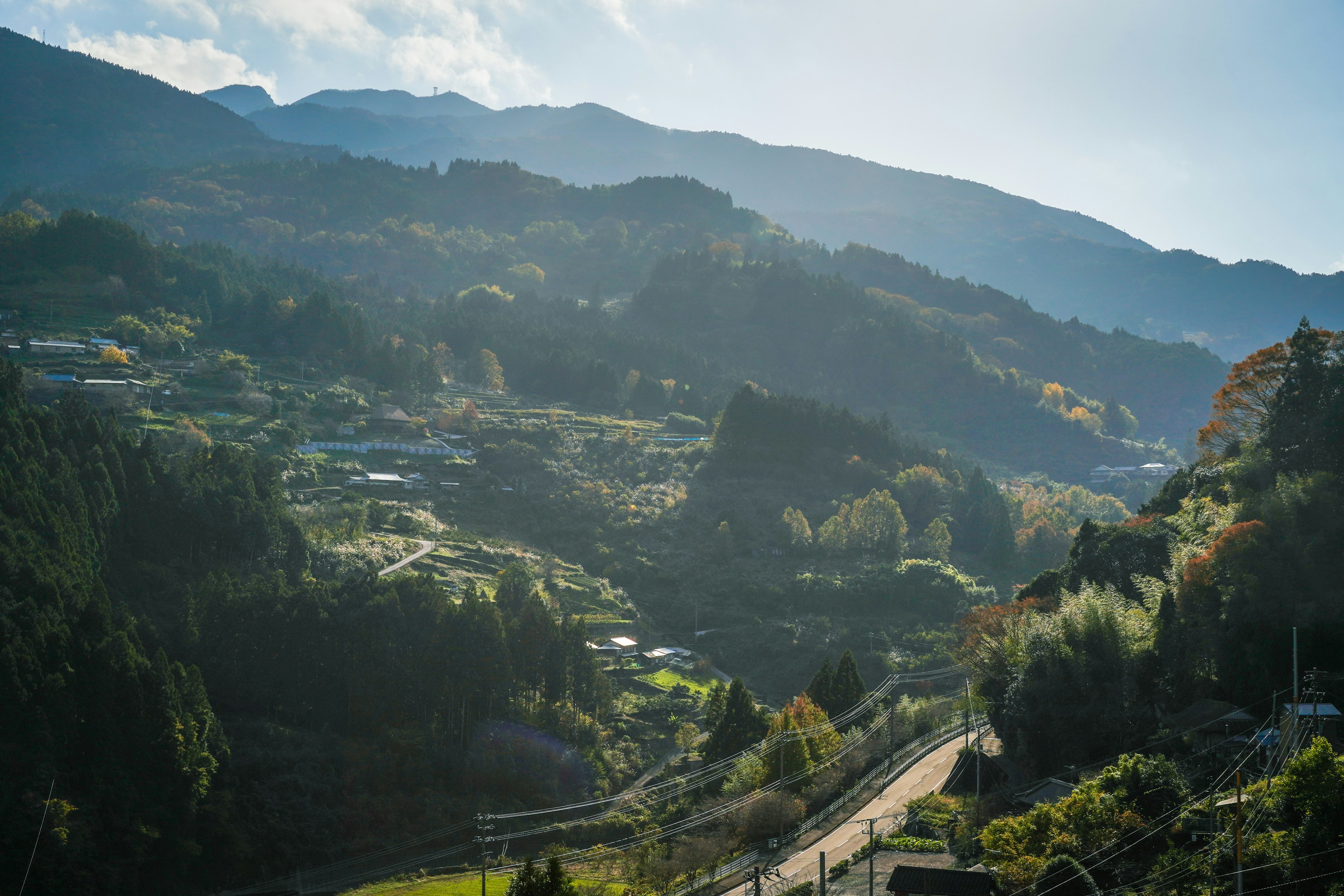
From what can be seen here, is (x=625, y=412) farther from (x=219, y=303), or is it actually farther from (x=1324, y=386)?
Result: (x=1324, y=386)

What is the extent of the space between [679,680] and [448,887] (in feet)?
111

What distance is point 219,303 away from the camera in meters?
140

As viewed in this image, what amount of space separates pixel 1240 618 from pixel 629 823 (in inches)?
1154

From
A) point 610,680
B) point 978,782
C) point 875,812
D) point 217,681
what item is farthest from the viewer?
point 610,680

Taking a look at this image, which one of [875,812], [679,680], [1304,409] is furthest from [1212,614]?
[679,680]

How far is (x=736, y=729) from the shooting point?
54.3m

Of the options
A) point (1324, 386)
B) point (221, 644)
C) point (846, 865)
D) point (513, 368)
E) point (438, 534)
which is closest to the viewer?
point (846, 865)

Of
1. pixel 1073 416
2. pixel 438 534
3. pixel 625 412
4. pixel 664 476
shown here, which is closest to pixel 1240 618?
pixel 438 534

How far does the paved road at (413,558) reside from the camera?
73269 millimetres

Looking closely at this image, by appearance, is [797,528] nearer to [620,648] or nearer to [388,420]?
[620,648]

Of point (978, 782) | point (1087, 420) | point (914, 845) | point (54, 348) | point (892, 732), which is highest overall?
point (54, 348)

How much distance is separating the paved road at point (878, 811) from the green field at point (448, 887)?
23.9 feet

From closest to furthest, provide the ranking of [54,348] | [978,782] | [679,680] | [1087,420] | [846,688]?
[978,782], [846,688], [679,680], [54,348], [1087,420]

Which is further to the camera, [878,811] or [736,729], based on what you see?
[736,729]
